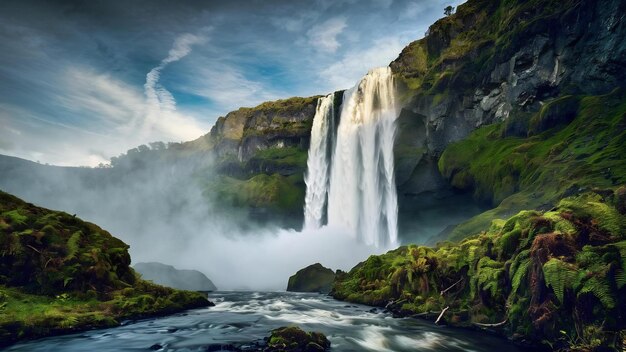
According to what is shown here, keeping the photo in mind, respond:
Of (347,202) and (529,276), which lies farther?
(347,202)

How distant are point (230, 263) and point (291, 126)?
46.6m

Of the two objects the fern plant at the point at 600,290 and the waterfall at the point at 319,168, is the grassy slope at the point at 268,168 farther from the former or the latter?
the fern plant at the point at 600,290

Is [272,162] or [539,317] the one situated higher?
[272,162]

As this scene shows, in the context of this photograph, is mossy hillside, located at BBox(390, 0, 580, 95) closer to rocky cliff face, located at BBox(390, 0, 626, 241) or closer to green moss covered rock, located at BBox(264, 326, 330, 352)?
rocky cliff face, located at BBox(390, 0, 626, 241)

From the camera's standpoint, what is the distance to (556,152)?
33.4m


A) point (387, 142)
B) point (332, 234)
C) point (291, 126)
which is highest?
point (291, 126)

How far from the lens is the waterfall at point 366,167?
6038cm

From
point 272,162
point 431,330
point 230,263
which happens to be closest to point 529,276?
point 431,330

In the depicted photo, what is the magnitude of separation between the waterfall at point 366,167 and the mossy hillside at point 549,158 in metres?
14.4

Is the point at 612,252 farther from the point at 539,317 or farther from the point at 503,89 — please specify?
the point at 503,89

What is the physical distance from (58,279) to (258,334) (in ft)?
28.7

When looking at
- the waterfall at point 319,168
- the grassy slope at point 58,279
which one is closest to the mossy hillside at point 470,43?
the waterfall at point 319,168

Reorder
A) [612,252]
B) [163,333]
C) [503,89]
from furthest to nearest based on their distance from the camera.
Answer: [503,89] → [163,333] → [612,252]

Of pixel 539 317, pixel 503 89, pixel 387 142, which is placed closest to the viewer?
pixel 539 317
